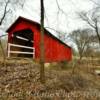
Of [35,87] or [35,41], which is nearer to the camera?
[35,87]

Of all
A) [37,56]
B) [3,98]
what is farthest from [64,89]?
[37,56]

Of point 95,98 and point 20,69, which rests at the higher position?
point 20,69

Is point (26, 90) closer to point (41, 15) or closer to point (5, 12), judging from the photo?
point (41, 15)

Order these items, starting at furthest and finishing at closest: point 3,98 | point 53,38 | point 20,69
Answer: point 53,38, point 20,69, point 3,98

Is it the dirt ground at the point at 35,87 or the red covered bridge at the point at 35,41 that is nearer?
the dirt ground at the point at 35,87

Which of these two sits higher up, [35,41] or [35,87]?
[35,41]

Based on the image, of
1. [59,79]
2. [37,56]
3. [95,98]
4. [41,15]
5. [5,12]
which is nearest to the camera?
[95,98]

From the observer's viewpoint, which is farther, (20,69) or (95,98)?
(20,69)

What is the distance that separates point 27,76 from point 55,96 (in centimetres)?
218

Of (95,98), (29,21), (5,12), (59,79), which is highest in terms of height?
(5,12)

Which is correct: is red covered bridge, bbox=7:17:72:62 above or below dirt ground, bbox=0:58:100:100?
above

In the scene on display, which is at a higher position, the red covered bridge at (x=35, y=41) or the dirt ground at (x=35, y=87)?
the red covered bridge at (x=35, y=41)

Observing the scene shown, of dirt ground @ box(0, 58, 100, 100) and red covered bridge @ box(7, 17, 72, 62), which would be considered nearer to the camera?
dirt ground @ box(0, 58, 100, 100)

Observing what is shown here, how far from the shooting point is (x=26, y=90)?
720 centimetres
